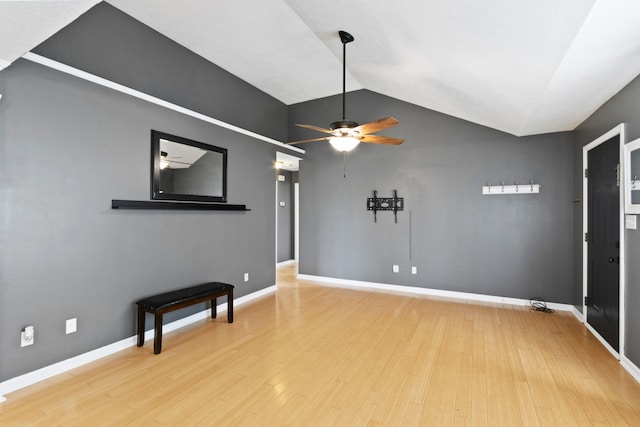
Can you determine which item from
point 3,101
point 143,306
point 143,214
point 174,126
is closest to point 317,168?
point 174,126

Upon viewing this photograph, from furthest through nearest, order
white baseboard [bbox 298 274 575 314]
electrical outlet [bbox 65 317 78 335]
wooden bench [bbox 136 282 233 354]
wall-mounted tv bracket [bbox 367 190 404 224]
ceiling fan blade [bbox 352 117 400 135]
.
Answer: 1. wall-mounted tv bracket [bbox 367 190 404 224]
2. white baseboard [bbox 298 274 575 314]
3. wooden bench [bbox 136 282 233 354]
4. ceiling fan blade [bbox 352 117 400 135]
5. electrical outlet [bbox 65 317 78 335]

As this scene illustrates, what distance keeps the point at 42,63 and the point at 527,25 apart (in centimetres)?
379

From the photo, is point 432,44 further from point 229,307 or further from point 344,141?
point 229,307

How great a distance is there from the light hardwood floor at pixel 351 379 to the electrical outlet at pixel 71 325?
36cm

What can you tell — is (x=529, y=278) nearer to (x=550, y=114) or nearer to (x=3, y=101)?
(x=550, y=114)

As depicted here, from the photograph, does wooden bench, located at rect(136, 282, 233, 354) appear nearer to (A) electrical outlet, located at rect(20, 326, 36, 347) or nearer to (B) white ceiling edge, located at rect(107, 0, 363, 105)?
(A) electrical outlet, located at rect(20, 326, 36, 347)

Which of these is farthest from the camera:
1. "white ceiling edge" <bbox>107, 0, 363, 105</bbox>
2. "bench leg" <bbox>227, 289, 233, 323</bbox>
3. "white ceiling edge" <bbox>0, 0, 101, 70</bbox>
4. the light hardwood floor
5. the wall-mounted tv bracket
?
the wall-mounted tv bracket

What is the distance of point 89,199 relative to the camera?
2768 mm

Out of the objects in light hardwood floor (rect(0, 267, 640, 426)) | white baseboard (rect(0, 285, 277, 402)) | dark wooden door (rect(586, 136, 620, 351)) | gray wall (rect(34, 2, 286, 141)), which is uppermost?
gray wall (rect(34, 2, 286, 141))

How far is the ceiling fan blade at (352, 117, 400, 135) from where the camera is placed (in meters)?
2.81

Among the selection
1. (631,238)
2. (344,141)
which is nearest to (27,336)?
(344,141)

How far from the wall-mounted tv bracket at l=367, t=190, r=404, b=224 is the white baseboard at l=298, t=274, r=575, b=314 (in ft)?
4.07

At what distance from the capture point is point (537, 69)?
7.96 ft

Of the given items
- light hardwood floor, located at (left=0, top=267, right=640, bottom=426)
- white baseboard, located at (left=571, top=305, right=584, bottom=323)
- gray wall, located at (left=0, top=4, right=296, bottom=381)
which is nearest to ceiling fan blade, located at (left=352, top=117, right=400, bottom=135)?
gray wall, located at (left=0, top=4, right=296, bottom=381)
